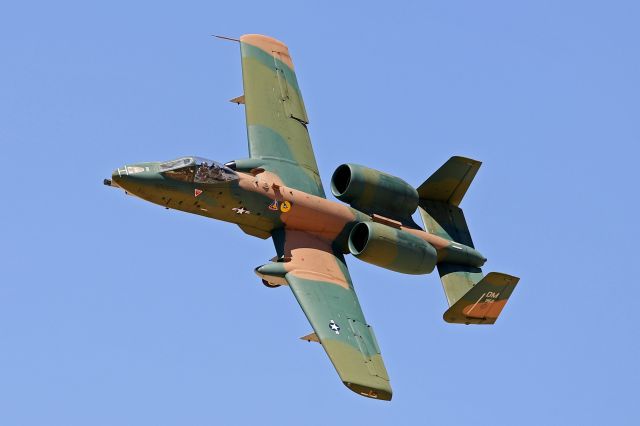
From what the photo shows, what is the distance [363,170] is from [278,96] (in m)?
4.12

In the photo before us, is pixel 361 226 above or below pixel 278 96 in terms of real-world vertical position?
below

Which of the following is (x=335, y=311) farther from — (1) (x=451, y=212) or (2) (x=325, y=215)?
(1) (x=451, y=212)

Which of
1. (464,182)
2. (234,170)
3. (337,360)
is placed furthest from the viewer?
(464,182)

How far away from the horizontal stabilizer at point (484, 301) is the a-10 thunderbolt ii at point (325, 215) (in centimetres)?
3

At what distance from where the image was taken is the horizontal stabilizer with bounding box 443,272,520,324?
153ft

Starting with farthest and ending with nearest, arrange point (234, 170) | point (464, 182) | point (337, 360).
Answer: point (464, 182)
point (234, 170)
point (337, 360)

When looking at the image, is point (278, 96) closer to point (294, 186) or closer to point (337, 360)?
point (294, 186)

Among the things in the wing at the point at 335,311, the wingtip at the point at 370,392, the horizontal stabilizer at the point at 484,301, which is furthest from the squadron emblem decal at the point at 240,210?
the wingtip at the point at 370,392

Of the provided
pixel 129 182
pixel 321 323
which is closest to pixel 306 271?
pixel 321 323

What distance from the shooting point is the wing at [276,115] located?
49000 mm

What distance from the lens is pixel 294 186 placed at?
159 feet

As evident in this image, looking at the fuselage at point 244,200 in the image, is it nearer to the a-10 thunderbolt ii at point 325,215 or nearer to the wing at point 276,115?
the a-10 thunderbolt ii at point 325,215

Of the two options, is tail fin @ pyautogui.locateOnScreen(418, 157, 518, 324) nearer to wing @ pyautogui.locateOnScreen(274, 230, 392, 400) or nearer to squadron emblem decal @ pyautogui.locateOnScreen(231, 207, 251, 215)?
wing @ pyautogui.locateOnScreen(274, 230, 392, 400)

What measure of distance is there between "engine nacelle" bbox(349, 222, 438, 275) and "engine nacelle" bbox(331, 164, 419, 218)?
111 cm
